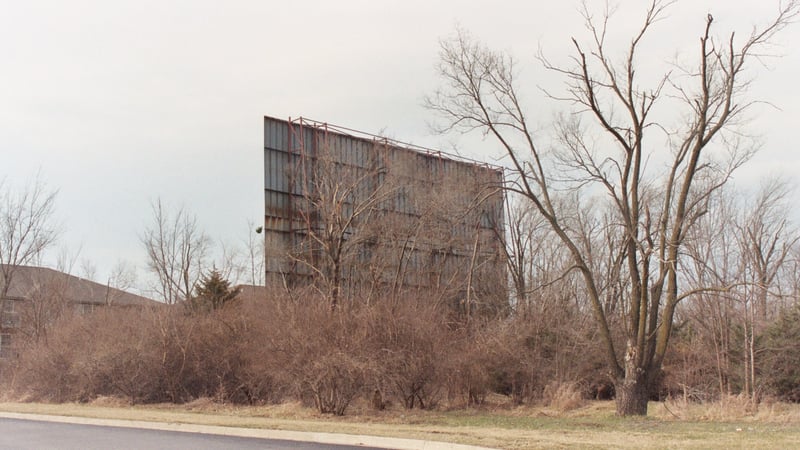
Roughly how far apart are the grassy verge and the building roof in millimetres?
11899

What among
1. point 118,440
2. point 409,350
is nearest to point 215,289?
point 409,350

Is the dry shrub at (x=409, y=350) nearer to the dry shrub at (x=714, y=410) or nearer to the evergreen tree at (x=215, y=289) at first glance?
the dry shrub at (x=714, y=410)

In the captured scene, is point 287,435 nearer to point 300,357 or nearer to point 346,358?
point 346,358

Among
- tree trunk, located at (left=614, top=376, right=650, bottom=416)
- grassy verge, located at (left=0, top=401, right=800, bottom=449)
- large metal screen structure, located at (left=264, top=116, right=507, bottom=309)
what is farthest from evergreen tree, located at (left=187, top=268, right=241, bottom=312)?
tree trunk, located at (left=614, top=376, right=650, bottom=416)

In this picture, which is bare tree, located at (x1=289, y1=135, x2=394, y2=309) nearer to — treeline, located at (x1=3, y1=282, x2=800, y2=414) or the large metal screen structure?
the large metal screen structure

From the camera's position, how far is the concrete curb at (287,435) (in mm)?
13594

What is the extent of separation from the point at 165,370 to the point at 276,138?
1542 centimetres

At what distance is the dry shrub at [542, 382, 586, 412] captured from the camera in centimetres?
2453

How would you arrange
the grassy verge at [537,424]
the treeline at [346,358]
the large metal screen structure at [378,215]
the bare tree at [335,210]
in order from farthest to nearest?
the large metal screen structure at [378,215] → the bare tree at [335,210] → the treeline at [346,358] → the grassy verge at [537,424]

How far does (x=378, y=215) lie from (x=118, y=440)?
72.2ft

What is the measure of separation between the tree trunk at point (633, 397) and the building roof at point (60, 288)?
20.4 m

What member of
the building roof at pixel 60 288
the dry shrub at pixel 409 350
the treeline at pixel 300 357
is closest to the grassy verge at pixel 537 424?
the dry shrub at pixel 409 350

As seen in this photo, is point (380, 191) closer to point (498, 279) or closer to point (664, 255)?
point (498, 279)

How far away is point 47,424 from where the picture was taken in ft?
64.6
